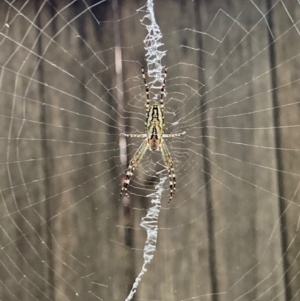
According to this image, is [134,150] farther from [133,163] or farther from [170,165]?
[170,165]

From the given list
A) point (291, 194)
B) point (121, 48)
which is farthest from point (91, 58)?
point (291, 194)

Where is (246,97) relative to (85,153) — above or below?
above

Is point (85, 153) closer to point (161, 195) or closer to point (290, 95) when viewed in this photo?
point (161, 195)

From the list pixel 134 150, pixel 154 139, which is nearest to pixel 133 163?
pixel 134 150
